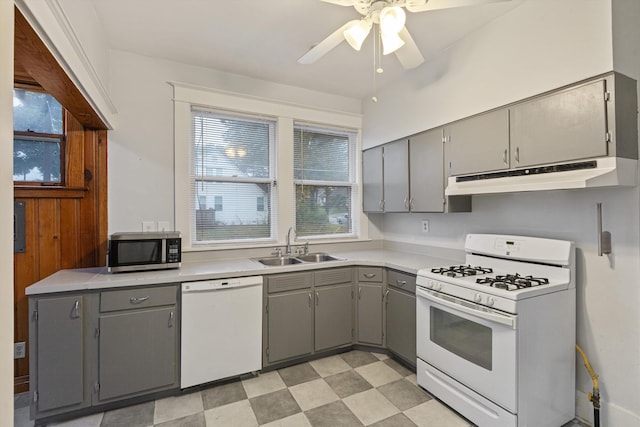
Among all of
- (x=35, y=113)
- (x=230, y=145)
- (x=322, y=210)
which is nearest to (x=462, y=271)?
(x=322, y=210)

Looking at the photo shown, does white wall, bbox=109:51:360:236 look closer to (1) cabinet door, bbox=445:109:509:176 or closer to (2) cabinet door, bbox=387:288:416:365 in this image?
(2) cabinet door, bbox=387:288:416:365

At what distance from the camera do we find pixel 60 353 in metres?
1.99

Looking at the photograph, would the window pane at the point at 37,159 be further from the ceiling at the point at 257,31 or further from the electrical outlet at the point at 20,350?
the electrical outlet at the point at 20,350

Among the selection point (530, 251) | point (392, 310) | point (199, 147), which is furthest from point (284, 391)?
Answer: point (199, 147)

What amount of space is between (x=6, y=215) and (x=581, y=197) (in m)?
2.68

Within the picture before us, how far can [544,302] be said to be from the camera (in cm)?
180

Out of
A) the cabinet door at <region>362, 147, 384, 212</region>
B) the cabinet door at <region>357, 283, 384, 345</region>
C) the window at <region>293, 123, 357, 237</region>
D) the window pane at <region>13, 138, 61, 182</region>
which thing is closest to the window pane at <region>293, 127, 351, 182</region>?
the window at <region>293, 123, 357, 237</region>

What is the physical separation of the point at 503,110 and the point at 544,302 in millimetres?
1292

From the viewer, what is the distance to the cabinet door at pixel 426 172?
2.66 m

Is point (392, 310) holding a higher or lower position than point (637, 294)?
lower

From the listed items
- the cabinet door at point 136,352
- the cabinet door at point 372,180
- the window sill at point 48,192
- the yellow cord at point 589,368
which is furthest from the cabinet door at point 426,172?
the window sill at point 48,192

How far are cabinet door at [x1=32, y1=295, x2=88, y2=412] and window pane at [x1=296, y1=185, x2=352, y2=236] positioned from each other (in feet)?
6.76

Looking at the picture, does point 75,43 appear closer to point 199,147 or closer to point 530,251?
point 199,147

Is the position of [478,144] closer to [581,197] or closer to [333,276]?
[581,197]
